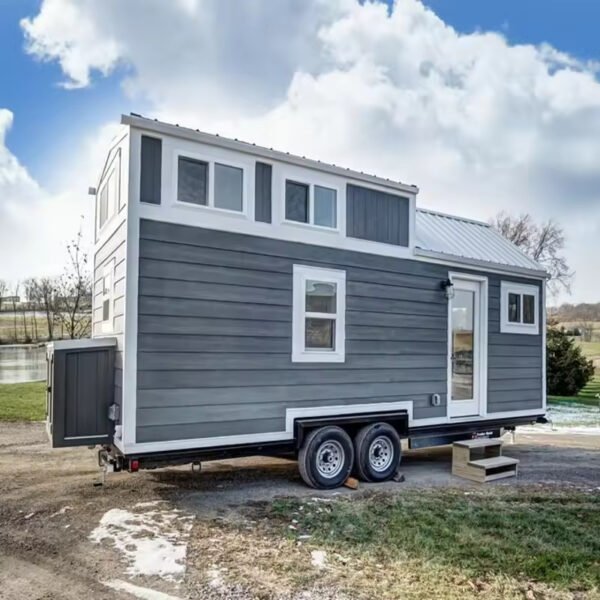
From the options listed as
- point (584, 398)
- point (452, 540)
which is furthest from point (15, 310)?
point (452, 540)

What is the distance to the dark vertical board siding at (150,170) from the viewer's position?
4867 millimetres

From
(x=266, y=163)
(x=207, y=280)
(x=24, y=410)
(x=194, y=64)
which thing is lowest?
(x=24, y=410)

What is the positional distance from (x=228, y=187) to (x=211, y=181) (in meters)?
0.20

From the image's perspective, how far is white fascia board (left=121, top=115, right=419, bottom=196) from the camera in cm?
485

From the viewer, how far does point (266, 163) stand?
222 inches

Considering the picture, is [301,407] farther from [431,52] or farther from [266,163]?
[431,52]

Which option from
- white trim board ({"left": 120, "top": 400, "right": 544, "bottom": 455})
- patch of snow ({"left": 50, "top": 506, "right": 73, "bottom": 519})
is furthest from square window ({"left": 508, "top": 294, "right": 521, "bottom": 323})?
patch of snow ({"left": 50, "top": 506, "right": 73, "bottom": 519})

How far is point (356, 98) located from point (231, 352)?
20.7 ft

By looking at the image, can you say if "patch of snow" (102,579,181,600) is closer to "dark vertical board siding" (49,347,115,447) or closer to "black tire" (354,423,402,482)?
"dark vertical board siding" (49,347,115,447)

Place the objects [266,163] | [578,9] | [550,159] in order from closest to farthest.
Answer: [266,163]
[578,9]
[550,159]

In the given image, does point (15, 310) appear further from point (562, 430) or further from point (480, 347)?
point (480, 347)

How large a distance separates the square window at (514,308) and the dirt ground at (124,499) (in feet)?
6.89

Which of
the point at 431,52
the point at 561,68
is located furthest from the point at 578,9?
the point at 431,52

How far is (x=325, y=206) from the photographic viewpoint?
20.1 ft
